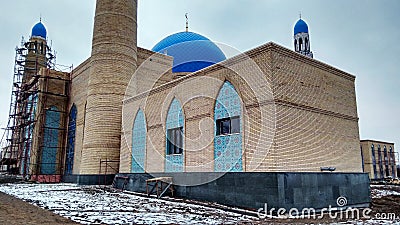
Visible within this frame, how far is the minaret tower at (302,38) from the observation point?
29422mm

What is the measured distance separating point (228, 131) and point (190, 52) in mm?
13807

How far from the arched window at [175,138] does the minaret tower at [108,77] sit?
5472mm

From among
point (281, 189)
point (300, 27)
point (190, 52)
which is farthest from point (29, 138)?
point (300, 27)

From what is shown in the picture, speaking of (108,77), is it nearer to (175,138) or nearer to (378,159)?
(175,138)

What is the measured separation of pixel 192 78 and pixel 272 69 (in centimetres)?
384

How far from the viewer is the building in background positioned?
101 ft

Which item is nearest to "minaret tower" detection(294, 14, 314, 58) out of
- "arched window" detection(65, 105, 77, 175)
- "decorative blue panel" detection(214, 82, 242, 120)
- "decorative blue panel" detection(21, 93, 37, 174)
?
"arched window" detection(65, 105, 77, 175)

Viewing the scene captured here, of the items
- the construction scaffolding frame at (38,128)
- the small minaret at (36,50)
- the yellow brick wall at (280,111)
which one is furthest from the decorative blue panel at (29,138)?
the yellow brick wall at (280,111)

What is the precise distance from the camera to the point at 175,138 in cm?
1323

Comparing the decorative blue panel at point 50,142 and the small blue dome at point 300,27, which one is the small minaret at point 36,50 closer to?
the decorative blue panel at point 50,142

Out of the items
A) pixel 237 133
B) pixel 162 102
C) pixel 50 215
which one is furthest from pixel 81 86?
pixel 50 215

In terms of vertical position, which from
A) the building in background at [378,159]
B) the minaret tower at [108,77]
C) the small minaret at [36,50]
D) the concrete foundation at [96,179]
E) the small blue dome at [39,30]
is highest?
the small blue dome at [39,30]

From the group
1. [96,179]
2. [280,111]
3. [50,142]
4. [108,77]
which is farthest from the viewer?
[50,142]

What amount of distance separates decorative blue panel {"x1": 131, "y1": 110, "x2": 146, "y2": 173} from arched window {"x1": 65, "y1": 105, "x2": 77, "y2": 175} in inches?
298
